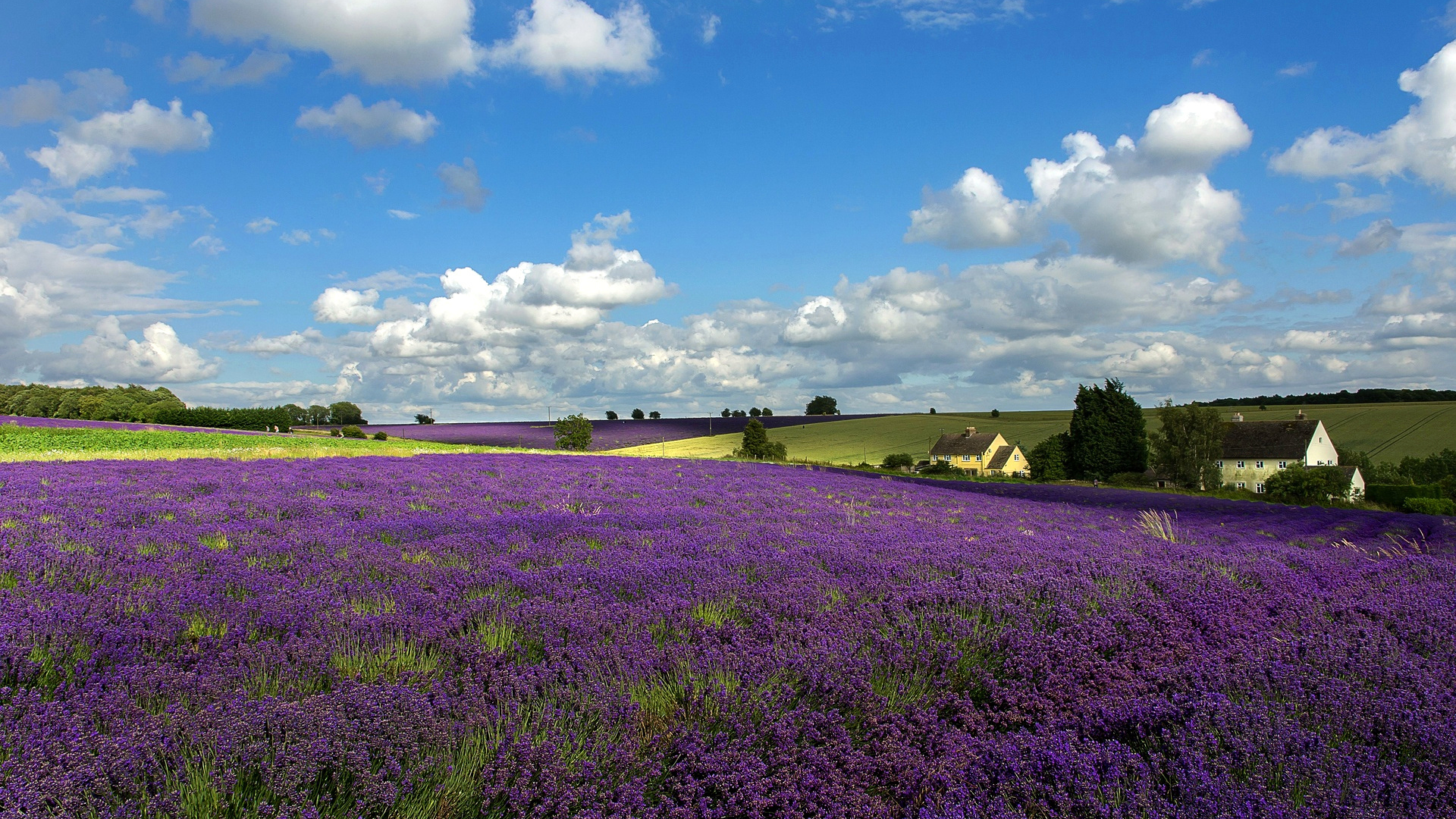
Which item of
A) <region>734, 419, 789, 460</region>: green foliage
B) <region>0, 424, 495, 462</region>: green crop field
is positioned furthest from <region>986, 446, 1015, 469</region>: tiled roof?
<region>0, 424, 495, 462</region>: green crop field

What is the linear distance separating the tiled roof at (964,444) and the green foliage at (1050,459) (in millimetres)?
4453

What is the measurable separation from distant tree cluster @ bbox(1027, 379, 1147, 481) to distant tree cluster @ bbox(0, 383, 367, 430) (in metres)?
73.4

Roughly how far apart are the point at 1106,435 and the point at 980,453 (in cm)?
1158

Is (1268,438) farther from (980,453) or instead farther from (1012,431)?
(980,453)

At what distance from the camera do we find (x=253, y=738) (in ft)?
7.82

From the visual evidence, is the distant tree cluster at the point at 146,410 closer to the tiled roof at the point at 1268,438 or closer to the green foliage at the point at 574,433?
the green foliage at the point at 574,433

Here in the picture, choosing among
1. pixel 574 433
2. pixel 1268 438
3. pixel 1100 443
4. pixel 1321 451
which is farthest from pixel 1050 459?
pixel 574 433

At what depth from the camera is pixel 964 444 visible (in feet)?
236

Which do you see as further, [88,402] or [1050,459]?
[88,402]

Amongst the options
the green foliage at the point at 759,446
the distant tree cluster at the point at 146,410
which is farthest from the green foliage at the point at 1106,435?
the distant tree cluster at the point at 146,410

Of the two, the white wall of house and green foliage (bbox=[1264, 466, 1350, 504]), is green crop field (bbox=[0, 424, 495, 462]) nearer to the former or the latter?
green foliage (bbox=[1264, 466, 1350, 504])

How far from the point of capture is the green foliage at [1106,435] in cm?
6419

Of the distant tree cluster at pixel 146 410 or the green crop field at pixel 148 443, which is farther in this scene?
the distant tree cluster at pixel 146 410

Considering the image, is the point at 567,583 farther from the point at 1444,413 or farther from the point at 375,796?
the point at 1444,413
